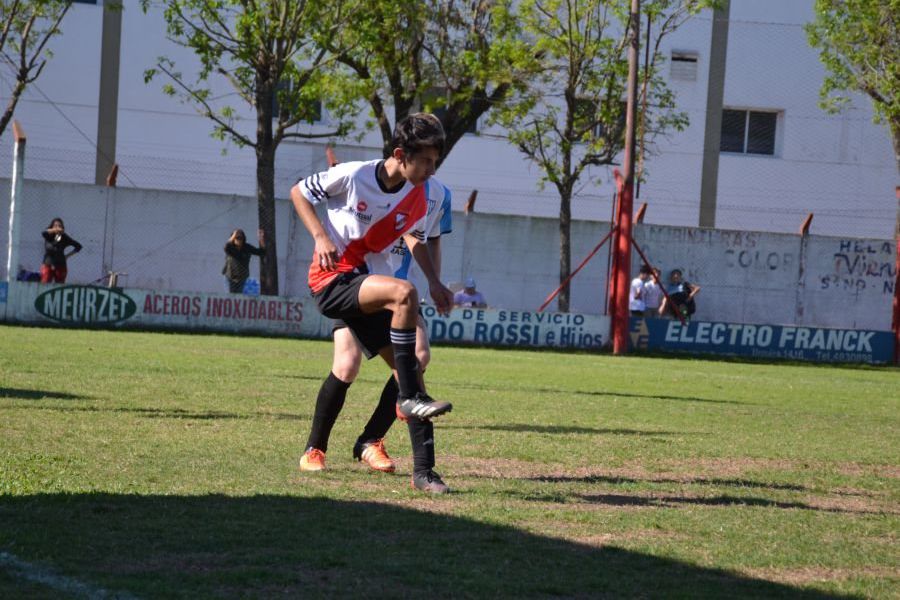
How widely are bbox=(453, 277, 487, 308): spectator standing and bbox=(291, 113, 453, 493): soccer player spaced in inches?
679

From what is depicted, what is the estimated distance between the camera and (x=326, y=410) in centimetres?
664

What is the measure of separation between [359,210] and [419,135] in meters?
0.53

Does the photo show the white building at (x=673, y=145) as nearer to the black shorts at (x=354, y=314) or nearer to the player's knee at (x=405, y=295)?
the black shorts at (x=354, y=314)

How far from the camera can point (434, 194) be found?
21.5 ft

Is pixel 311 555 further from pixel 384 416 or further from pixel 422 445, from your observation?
pixel 384 416

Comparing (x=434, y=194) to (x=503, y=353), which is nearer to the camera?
(x=434, y=194)

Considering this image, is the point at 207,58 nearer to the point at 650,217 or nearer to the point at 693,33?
the point at 650,217

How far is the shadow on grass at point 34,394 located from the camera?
30.8ft

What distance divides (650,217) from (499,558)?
2926 centimetres

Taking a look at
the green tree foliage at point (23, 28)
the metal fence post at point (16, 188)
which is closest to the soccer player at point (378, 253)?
the metal fence post at point (16, 188)

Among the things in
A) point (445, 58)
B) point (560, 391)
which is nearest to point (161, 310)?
point (445, 58)

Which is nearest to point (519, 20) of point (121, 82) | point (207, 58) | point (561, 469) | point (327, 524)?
point (207, 58)

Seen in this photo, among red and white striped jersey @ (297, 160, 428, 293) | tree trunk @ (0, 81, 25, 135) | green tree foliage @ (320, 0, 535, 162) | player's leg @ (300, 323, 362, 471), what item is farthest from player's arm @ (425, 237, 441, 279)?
tree trunk @ (0, 81, 25, 135)

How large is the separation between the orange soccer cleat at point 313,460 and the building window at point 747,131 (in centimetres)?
3124
